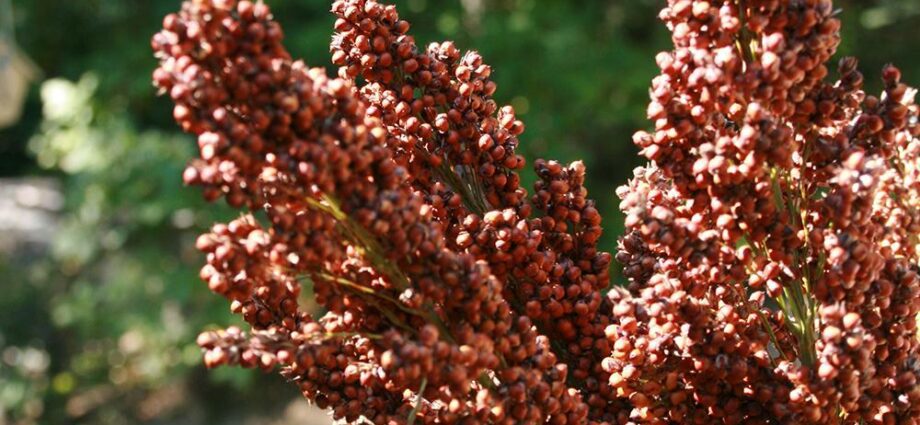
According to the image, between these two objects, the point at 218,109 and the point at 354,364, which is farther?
the point at 354,364

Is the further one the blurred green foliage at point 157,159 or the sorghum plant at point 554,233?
the blurred green foliage at point 157,159

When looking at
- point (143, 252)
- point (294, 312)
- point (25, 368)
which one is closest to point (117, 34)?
point (143, 252)

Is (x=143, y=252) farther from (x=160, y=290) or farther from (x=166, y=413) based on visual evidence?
(x=166, y=413)

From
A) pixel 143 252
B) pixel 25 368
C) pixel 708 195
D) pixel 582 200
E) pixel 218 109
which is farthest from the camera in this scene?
pixel 25 368

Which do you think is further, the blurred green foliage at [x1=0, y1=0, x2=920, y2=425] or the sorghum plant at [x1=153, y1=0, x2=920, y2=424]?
the blurred green foliage at [x1=0, y1=0, x2=920, y2=425]

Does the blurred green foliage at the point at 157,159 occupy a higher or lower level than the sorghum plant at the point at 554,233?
higher
